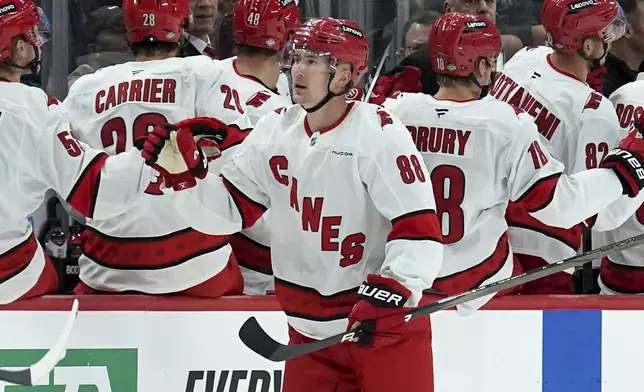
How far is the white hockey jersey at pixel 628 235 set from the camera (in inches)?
131

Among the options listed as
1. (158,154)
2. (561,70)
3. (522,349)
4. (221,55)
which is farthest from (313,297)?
(221,55)

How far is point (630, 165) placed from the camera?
2871mm

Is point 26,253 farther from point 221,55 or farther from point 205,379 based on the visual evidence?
point 221,55

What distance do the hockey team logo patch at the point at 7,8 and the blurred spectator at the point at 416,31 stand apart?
5.19 feet

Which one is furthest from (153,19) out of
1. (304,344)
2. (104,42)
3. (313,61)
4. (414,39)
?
(414,39)

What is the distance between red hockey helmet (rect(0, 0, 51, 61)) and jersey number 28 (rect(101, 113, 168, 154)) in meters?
0.29

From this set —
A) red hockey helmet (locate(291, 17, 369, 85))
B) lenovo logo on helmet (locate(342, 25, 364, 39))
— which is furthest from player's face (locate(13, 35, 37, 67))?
lenovo logo on helmet (locate(342, 25, 364, 39))

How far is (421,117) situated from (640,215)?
0.84m

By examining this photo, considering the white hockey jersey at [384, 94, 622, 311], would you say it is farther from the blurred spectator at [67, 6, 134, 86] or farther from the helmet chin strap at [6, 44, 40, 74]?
the blurred spectator at [67, 6, 134, 86]

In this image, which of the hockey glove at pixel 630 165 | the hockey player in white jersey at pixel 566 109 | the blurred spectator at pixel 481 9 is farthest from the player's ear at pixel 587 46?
the blurred spectator at pixel 481 9

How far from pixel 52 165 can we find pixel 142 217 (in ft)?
1.03

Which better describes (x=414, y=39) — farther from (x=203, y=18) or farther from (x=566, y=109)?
(x=566, y=109)

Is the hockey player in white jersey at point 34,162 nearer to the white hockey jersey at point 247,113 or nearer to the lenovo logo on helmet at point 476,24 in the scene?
the white hockey jersey at point 247,113

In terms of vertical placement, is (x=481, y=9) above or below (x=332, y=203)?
below
